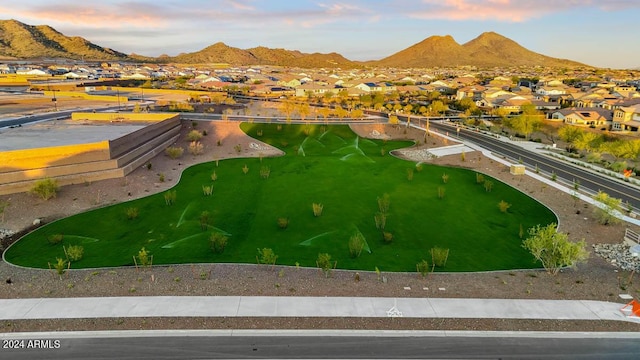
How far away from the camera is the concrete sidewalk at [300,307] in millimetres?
18359

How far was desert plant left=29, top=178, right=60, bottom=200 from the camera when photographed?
32000mm

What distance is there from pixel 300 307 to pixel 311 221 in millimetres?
12019

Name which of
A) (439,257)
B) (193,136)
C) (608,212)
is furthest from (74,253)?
(608,212)

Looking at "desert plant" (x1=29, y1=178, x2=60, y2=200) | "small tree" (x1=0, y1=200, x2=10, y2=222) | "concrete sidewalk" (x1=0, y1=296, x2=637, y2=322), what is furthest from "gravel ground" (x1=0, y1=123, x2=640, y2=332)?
"desert plant" (x1=29, y1=178, x2=60, y2=200)

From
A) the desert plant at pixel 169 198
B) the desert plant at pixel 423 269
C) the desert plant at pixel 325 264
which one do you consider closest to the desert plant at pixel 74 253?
the desert plant at pixel 169 198

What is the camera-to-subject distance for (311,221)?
30672 millimetres

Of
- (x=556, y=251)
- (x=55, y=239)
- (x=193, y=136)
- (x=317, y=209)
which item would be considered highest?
(x=193, y=136)

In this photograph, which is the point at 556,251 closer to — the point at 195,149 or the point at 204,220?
Result: the point at 204,220

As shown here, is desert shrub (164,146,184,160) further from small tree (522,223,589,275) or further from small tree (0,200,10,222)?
small tree (522,223,589,275)

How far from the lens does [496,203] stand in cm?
3594

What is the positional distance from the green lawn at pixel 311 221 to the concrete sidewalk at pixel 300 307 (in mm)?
4215

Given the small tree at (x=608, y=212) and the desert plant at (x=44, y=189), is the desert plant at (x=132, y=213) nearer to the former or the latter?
the desert plant at (x=44, y=189)

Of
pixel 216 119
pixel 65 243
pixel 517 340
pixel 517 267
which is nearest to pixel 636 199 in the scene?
pixel 517 267

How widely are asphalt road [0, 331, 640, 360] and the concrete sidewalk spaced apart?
1.50 m
